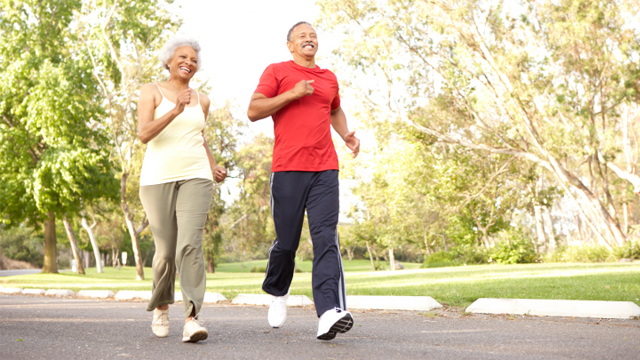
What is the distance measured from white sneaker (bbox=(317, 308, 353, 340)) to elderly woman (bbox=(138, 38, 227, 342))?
35.8 inches

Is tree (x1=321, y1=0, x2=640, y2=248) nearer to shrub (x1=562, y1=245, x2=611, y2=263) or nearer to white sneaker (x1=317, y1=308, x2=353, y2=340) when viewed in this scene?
shrub (x1=562, y1=245, x2=611, y2=263)

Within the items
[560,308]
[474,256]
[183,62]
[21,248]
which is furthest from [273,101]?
[21,248]

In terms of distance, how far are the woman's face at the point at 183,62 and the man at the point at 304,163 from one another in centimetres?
59

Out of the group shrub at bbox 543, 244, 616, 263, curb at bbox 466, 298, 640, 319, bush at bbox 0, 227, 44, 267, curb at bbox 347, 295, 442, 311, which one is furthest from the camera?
bush at bbox 0, 227, 44, 267

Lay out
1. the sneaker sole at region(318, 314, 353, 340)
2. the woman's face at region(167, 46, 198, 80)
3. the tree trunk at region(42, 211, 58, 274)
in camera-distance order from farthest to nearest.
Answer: the tree trunk at region(42, 211, 58, 274), the woman's face at region(167, 46, 198, 80), the sneaker sole at region(318, 314, 353, 340)

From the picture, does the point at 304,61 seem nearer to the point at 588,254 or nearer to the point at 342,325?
A: the point at 342,325

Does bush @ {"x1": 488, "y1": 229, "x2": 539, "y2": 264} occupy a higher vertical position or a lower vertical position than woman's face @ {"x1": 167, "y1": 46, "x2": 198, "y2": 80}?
lower

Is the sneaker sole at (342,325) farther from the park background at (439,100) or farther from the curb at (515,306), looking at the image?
the park background at (439,100)

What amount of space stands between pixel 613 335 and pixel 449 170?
2478 centimetres

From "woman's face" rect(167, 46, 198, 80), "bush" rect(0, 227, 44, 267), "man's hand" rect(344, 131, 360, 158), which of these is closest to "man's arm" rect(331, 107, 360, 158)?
"man's hand" rect(344, 131, 360, 158)

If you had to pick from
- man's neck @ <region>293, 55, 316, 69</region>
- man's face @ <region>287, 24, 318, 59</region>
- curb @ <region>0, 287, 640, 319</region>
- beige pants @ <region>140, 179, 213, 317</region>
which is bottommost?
curb @ <region>0, 287, 640, 319</region>

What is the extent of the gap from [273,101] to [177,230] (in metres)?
1.22

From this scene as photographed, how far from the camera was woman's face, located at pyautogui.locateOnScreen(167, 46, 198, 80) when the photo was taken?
4.65 metres

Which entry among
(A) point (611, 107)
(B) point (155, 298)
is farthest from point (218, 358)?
(A) point (611, 107)
